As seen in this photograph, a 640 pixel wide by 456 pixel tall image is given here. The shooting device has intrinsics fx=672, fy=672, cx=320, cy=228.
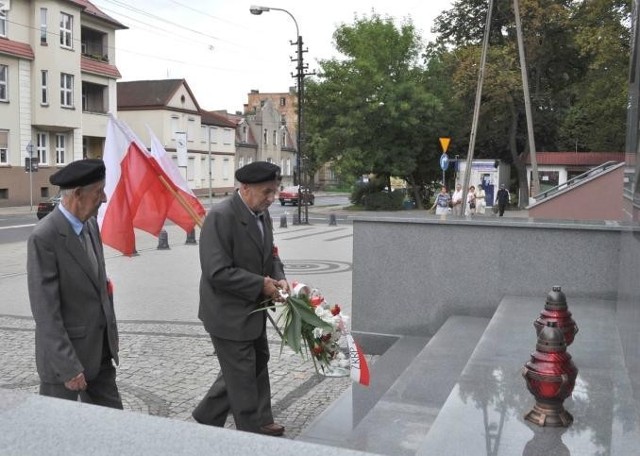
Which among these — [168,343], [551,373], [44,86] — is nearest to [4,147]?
[44,86]

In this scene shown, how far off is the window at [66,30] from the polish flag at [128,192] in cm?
3781

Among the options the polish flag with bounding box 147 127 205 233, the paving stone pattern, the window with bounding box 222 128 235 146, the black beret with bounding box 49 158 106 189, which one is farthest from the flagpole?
the window with bounding box 222 128 235 146

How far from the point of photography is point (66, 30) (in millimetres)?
41000

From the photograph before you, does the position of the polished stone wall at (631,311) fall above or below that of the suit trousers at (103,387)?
above

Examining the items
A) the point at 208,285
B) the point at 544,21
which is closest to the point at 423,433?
the point at 208,285

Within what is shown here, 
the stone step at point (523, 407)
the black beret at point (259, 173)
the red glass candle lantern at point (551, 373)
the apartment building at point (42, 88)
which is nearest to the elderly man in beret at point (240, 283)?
the black beret at point (259, 173)

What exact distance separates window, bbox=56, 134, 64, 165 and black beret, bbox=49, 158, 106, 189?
41369mm

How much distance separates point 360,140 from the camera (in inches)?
1522

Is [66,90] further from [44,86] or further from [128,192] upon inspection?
[128,192]

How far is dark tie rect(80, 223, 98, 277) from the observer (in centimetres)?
352

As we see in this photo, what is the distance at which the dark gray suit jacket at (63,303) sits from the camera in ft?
10.8

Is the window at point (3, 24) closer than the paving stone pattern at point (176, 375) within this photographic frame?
No

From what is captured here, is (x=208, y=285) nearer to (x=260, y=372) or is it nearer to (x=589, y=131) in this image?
(x=260, y=372)

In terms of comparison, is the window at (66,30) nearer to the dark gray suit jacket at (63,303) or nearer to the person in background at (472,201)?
the person in background at (472,201)
